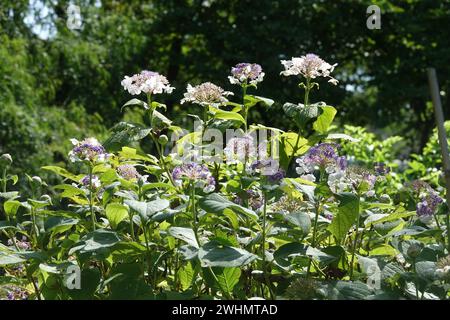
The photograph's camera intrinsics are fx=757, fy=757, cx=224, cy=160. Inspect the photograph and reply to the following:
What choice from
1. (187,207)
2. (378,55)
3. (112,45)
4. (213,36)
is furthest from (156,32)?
(187,207)

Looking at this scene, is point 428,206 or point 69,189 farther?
point 428,206

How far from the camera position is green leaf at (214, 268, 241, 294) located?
1.42m

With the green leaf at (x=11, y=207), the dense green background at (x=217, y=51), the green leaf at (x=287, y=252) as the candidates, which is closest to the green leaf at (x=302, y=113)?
the green leaf at (x=287, y=252)

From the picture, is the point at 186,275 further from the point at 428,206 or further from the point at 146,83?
the point at 428,206

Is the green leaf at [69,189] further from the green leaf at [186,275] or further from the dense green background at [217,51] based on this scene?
the dense green background at [217,51]

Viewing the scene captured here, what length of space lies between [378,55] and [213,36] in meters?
2.70

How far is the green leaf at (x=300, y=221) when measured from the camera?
55.0 inches

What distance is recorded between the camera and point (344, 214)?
1.46 meters

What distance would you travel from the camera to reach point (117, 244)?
143 centimetres

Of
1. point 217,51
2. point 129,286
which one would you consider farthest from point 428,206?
point 217,51

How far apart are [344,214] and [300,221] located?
0.11 metres

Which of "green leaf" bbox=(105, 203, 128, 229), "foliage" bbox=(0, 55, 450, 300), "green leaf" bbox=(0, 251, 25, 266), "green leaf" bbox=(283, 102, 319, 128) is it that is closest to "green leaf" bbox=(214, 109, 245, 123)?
"foliage" bbox=(0, 55, 450, 300)

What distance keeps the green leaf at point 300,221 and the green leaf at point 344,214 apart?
76 millimetres
